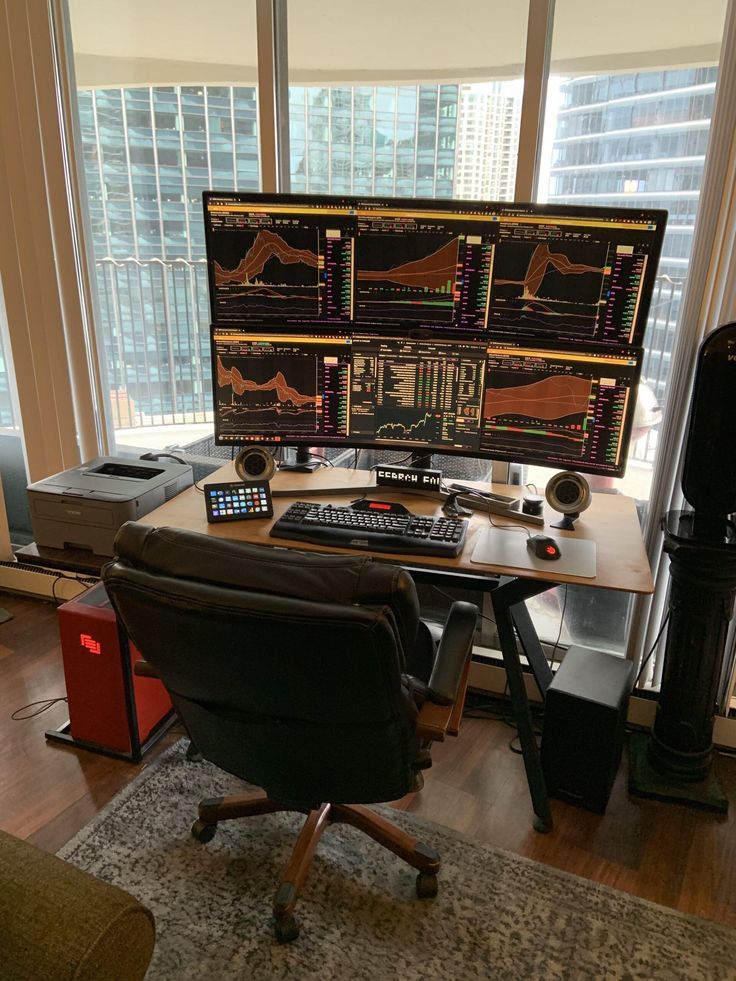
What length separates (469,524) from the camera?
2096 millimetres

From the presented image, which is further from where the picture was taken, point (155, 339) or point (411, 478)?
point (155, 339)

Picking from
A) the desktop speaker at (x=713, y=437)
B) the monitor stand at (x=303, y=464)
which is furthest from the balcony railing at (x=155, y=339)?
the desktop speaker at (x=713, y=437)

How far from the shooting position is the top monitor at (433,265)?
1968 millimetres

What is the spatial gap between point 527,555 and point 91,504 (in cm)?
134

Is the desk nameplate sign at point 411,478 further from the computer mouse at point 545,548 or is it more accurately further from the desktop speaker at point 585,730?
the desktop speaker at point 585,730

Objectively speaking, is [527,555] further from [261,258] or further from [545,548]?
[261,258]

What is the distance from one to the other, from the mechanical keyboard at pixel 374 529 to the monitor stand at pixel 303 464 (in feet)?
1.33

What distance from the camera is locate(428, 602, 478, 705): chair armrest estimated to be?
5.04 ft

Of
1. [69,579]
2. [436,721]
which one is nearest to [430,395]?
[436,721]

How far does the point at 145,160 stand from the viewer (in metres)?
2.74

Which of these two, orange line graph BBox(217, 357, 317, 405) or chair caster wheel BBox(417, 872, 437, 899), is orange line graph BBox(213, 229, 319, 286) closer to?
orange line graph BBox(217, 357, 317, 405)

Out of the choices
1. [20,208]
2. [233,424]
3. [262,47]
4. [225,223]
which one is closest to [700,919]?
[233,424]

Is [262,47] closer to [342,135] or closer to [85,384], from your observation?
[342,135]

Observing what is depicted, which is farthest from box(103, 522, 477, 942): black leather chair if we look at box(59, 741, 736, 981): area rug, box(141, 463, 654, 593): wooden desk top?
box(141, 463, 654, 593): wooden desk top
